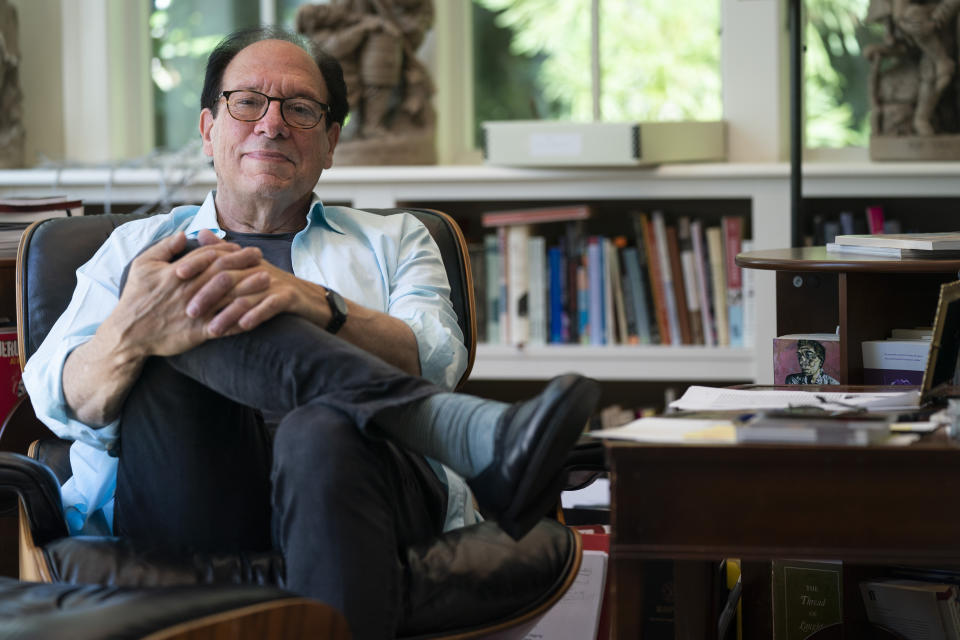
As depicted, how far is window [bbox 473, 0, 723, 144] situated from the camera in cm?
306

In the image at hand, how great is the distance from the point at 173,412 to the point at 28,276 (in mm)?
555

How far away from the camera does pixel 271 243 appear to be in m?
1.90

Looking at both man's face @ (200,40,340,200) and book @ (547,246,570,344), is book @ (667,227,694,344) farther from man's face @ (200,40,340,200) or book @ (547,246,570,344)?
man's face @ (200,40,340,200)

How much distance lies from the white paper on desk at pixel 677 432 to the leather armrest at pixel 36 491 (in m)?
0.70

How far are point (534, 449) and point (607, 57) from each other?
6.77ft

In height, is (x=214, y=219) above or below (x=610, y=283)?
above

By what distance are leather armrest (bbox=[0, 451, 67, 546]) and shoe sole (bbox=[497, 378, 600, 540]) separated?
0.59 m

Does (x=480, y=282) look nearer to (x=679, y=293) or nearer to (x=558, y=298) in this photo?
(x=558, y=298)

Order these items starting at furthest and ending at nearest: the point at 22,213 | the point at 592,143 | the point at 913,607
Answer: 1. the point at 592,143
2. the point at 22,213
3. the point at 913,607

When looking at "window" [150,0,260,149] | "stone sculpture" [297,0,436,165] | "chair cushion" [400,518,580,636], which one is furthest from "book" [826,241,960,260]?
"window" [150,0,260,149]

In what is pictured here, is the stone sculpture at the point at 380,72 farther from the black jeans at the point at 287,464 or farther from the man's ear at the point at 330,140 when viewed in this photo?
the black jeans at the point at 287,464

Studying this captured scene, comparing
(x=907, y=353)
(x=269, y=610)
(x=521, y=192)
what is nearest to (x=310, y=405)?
(x=269, y=610)

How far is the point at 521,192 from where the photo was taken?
9.38 feet

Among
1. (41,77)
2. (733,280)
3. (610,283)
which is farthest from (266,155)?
(41,77)
